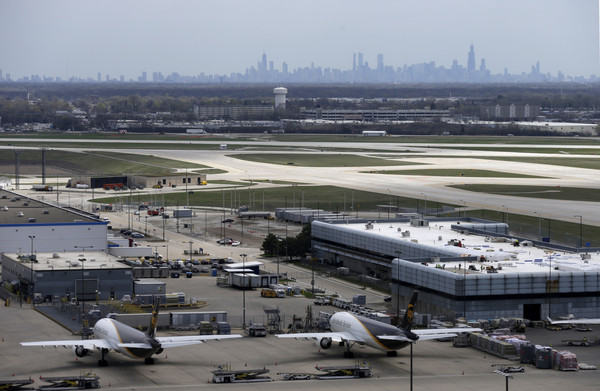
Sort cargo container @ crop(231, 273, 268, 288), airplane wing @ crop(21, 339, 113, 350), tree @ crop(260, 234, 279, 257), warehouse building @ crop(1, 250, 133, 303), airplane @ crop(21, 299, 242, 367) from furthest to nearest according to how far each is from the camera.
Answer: tree @ crop(260, 234, 279, 257) < cargo container @ crop(231, 273, 268, 288) < warehouse building @ crop(1, 250, 133, 303) < airplane wing @ crop(21, 339, 113, 350) < airplane @ crop(21, 299, 242, 367)

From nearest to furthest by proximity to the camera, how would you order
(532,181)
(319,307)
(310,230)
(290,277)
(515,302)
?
1. (515,302)
2. (319,307)
3. (290,277)
4. (310,230)
5. (532,181)

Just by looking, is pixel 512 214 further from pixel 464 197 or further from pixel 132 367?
pixel 132 367

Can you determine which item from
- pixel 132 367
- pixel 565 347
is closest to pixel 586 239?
pixel 565 347

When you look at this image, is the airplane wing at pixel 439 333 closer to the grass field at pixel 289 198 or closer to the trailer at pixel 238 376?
the trailer at pixel 238 376

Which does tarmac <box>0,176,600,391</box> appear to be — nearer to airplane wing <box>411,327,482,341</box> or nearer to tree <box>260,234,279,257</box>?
airplane wing <box>411,327,482,341</box>

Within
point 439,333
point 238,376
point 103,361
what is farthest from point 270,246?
point 238,376

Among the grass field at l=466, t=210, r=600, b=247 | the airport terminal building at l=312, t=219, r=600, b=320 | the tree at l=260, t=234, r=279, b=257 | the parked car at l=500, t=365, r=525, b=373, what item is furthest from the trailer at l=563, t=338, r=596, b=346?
the tree at l=260, t=234, r=279, b=257
